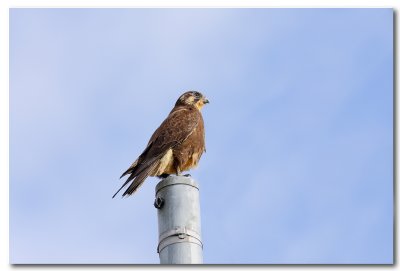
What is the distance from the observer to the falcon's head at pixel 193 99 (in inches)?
310

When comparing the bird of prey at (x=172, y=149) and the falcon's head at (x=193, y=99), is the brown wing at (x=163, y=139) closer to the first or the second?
the bird of prey at (x=172, y=149)

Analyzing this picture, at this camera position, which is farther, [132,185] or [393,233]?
[132,185]

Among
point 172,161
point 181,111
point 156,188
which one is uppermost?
point 181,111

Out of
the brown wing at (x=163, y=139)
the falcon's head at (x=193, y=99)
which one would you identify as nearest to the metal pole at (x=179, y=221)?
the brown wing at (x=163, y=139)

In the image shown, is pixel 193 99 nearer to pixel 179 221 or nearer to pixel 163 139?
pixel 163 139

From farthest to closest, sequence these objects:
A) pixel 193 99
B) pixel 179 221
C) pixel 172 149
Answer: pixel 193 99 < pixel 172 149 < pixel 179 221

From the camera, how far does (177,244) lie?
4.63 metres

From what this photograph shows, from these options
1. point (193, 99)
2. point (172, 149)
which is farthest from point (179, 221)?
point (193, 99)

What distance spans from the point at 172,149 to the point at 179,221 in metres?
2.25

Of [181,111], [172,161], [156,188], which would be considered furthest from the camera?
[181,111]

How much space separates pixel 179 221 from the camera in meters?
4.73
